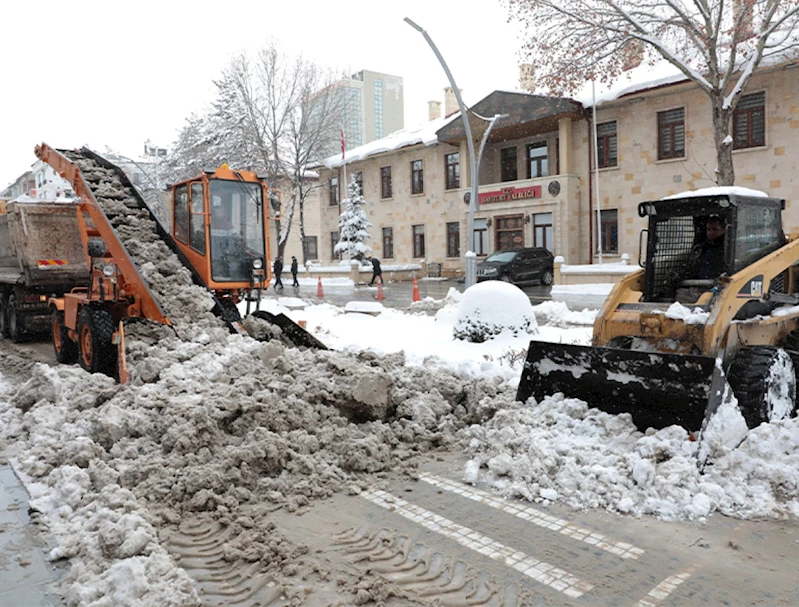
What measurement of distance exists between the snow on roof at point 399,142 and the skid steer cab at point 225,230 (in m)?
28.1

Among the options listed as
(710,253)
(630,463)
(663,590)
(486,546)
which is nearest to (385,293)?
(710,253)

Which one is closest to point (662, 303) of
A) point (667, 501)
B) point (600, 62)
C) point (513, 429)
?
point (513, 429)

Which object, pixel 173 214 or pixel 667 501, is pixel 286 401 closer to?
pixel 667 501

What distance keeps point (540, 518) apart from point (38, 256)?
11.5 metres

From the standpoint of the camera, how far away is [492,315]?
10.7 meters

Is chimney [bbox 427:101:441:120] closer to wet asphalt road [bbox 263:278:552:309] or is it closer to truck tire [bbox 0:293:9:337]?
wet asphalt road [bbox 263:278:552:309]

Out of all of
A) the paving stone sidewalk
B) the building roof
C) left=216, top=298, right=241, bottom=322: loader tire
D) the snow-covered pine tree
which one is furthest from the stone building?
the paving stone sidewalk

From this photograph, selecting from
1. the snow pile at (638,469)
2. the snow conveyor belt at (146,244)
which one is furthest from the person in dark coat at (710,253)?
the snow conveyor belt at (146,244)

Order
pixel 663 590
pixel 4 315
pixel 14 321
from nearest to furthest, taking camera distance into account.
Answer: pixel 663 590, pixel 14 321, pixel 4 315

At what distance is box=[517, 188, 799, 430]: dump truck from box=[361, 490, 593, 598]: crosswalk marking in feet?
7.01

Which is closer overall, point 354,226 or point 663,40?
point 663,40

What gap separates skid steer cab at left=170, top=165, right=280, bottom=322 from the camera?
372 inches

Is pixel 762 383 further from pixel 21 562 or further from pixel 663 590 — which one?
pixel 21 562

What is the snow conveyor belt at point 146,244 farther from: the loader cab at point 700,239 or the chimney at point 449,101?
the chimney at point 449,101
